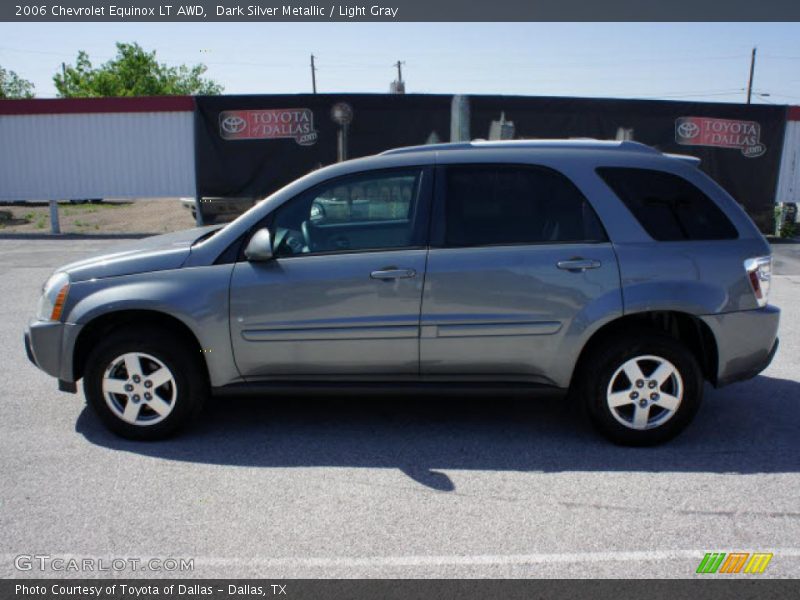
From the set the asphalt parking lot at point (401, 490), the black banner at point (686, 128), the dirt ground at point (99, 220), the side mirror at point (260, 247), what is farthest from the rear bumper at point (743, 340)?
→ the dirt ground at point (99, 220)

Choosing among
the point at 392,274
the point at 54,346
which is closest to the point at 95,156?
the point at 54,346

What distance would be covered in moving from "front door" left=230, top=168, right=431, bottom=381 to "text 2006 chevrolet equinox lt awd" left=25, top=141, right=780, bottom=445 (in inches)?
0.4

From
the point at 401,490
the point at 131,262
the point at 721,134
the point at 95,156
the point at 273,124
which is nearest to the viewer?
the point at 401,490

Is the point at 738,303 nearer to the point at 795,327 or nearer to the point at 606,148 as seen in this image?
the point at 606,148

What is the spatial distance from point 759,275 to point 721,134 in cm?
1191

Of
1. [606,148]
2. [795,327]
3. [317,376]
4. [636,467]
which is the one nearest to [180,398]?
[317,376]

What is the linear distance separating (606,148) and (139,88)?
51006 millimetres

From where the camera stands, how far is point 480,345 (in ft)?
13.9

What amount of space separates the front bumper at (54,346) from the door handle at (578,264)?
2951 millimetres

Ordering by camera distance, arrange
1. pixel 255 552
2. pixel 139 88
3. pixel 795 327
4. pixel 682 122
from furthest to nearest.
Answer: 1. pixel 139 88
2. pixel 682 122
3. pixel 795 327
4. pixel 255 552

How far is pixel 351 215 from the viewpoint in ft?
14.9

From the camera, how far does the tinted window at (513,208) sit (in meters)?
4.28
